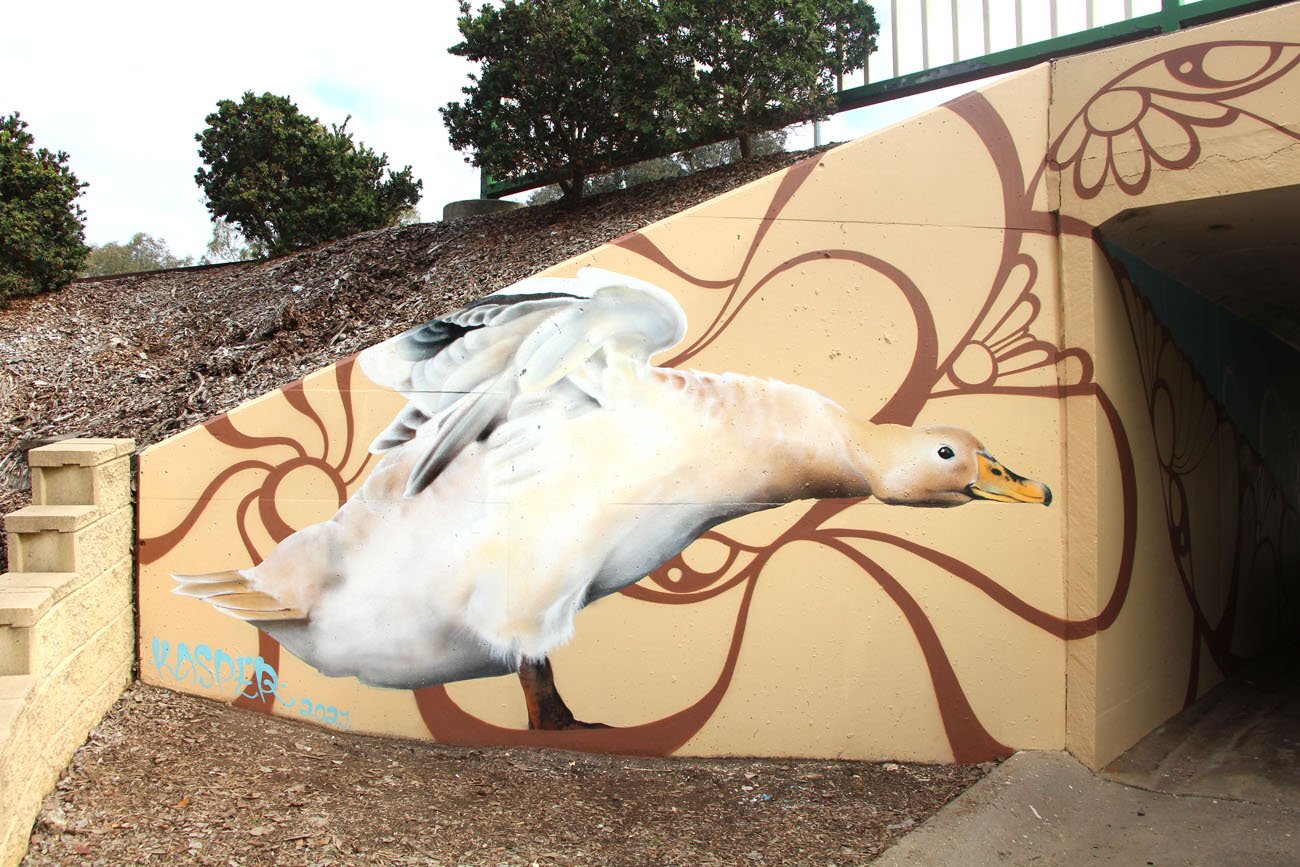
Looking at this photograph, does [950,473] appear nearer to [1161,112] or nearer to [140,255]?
[1161,112]

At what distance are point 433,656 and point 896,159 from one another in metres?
3.26

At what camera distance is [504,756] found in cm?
425

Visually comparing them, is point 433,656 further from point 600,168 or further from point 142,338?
point 600,168

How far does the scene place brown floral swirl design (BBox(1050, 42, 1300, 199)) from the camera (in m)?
3.74

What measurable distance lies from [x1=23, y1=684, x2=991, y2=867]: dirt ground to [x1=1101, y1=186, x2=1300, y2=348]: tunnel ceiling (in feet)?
8.66

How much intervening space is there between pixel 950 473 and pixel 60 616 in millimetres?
3916

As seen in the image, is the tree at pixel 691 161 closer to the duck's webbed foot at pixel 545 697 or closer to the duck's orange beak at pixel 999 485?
the duck's orange beak at pixel 999 485

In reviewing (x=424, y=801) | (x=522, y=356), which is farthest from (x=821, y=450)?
(x=424, y=801)

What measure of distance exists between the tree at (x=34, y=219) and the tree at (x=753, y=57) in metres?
6.69

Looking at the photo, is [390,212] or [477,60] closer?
[477,60]

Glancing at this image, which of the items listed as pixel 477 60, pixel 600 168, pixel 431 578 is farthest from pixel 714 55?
pixel 431 578

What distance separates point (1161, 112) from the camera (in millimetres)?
3914

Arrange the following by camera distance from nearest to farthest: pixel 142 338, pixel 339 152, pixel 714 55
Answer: pixel 142 338
pixel 714 55
pixel 339 152

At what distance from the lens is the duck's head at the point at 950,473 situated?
4.06m
